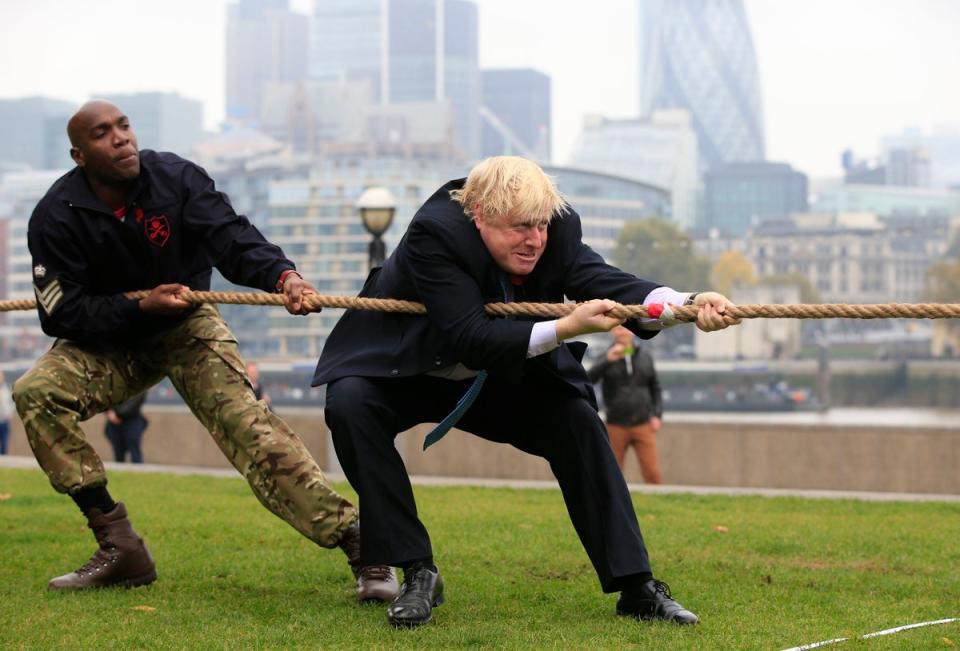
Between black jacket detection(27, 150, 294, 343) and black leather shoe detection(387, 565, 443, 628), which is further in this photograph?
black jacket detection(27, 150, 294, 343)

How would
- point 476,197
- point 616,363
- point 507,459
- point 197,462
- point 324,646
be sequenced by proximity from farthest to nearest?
point 197,462
point 507,459
point 616,363
point 476,197
point 324,646

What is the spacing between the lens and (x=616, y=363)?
12836 mm

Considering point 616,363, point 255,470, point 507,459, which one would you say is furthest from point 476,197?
point 507,459

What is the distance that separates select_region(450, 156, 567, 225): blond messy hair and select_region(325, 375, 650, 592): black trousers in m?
0.65

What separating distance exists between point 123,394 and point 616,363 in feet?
24.7

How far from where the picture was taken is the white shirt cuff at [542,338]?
4.82 meters

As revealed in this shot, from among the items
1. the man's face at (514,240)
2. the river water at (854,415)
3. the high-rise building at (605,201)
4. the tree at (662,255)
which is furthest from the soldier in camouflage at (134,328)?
the high-rise building at (605,201)

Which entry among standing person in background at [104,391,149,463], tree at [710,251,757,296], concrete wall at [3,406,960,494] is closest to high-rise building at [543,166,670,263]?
tree at [710,251,757,296]

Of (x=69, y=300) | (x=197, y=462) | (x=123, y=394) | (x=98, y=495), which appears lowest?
(x=197, y=462)

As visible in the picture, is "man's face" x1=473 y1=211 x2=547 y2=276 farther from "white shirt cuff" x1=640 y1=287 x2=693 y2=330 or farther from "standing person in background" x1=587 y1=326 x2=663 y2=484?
"standing person in background" x1=587 y1=326 x2=663 y2=484

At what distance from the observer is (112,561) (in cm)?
565

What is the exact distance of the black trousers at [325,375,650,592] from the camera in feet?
16.5

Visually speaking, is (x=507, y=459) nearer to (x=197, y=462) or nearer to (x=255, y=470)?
(x=197, y=462)

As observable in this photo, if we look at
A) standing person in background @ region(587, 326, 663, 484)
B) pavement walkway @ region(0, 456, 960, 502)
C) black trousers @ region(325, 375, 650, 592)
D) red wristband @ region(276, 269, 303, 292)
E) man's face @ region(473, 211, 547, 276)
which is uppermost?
man's face @ region(473, 211, 547, 276)
